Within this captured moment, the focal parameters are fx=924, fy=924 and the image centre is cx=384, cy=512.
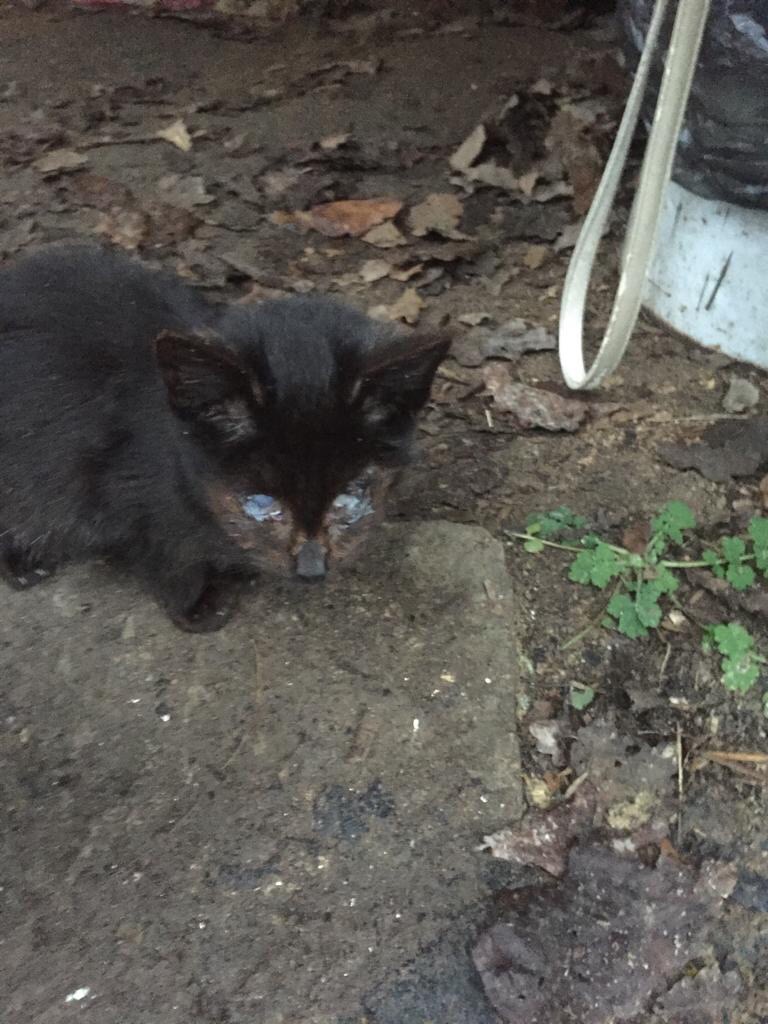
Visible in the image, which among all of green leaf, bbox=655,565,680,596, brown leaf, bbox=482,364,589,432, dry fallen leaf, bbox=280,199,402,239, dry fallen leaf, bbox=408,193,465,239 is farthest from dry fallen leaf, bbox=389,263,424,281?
green leaf, bbox=655,565,680,596

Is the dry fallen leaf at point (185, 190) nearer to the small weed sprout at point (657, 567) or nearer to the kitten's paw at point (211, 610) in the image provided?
the kitten's paw at point (211, 610)

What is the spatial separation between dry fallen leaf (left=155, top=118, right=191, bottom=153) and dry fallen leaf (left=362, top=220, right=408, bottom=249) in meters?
1.24

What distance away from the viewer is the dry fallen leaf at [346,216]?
412 cm

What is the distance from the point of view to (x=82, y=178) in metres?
4.44

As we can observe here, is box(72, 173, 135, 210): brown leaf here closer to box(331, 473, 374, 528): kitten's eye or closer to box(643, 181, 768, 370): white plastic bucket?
box(643, 181, 768, 370): white plastic bucket

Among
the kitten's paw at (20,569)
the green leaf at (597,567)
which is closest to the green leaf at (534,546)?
the green leaf at (597,567)

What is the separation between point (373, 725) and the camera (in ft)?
7.85

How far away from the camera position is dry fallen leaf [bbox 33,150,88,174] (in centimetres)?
445

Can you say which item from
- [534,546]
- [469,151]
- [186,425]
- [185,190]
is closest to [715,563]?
[534,546]

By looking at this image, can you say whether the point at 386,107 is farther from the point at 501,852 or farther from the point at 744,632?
the point at 501,852

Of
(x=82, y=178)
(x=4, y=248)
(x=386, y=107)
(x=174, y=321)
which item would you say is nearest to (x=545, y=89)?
(x=386, y=107)

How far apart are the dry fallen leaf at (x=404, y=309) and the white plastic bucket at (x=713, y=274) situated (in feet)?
Result: 3.00

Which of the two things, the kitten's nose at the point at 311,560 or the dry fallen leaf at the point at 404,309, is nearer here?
the kitten's nose at the point at 311,560

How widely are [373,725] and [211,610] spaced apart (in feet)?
1.90
